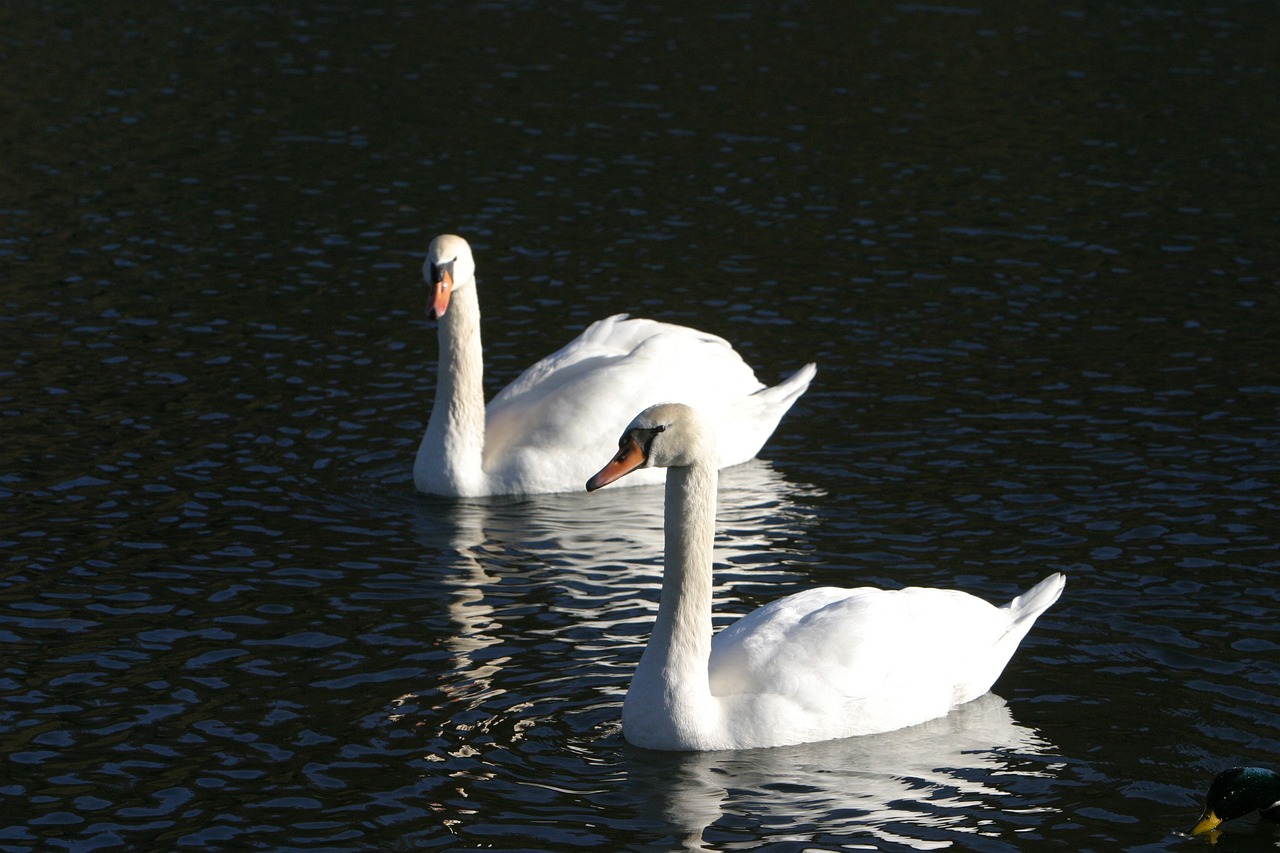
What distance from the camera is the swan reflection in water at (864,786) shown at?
345 inches

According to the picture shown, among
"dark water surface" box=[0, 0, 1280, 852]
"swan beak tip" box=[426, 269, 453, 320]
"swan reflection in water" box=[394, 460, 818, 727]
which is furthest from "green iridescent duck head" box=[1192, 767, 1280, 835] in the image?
"swan beak tip" box=[426, 269, 453, 320]

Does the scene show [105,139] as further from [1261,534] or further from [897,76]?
[1261,534]

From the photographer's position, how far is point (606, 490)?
14422 mm

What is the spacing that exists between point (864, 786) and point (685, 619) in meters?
1.19

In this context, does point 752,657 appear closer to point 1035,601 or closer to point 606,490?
point 1035,601

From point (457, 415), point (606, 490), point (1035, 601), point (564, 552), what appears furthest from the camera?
point (606, 490)

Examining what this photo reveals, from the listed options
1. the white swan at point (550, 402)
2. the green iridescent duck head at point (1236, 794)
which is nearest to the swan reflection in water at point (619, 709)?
the white swan at point (550, 402)

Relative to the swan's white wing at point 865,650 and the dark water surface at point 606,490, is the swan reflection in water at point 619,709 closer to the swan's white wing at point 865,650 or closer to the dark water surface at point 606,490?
the dark water surface at point 606,490

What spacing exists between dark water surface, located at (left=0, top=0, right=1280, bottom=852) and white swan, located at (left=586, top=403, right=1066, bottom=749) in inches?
7.5

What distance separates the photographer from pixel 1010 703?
33.8 ft

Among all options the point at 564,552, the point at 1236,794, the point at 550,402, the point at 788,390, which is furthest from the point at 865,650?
the point at 788,390

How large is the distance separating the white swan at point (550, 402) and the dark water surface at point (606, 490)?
28 centimetres

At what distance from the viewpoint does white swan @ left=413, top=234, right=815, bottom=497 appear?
14055 mm

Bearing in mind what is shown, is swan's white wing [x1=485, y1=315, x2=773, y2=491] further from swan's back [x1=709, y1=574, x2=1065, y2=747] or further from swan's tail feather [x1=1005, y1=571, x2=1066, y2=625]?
swan's tail feather [x1=1005, y1=571, x2=1066, y2=625]
